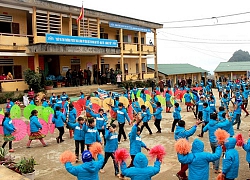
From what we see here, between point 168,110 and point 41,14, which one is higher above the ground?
point 41,14

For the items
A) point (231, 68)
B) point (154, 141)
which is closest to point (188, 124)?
point (154, 141)

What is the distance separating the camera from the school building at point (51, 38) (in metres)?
18.6

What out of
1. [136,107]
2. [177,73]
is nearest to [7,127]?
[136,107]

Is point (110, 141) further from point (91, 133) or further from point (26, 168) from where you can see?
point (26, 168)

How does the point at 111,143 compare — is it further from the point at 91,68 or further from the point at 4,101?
the point at 91,68

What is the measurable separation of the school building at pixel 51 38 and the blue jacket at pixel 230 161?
51.0 feet

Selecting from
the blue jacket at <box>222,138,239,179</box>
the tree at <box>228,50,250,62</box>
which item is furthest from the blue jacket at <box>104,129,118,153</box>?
the tree at <box>228,50,250,62</box>

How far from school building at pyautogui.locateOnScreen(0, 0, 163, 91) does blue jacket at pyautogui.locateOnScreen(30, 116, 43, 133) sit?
10.5 m

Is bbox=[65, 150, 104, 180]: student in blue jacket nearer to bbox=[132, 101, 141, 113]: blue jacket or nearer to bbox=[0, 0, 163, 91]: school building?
bbox=[132, 101, 141, 113]: blue jacket

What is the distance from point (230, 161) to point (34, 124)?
6.23m

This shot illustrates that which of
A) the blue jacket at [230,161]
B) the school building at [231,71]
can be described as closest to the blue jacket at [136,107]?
the blue jacket at [230,161]

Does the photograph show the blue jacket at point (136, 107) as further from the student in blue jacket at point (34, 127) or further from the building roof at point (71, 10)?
the building roof at point (71, 10)

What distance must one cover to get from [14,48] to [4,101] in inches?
160

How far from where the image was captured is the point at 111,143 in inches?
259
